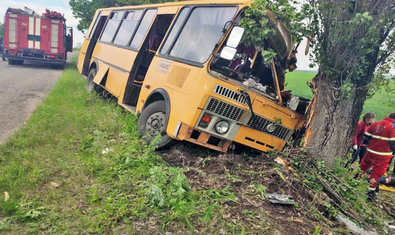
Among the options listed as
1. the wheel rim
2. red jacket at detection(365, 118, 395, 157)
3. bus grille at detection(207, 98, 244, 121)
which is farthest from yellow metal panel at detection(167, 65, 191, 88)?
red jacket at detection(365, 118, 395, 157)

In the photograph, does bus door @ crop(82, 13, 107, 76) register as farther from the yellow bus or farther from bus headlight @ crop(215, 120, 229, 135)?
bus headlight @ crop(215, 120, 229, 135)

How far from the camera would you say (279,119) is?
16.4 feet

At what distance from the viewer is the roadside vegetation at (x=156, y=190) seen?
3258 millimetres

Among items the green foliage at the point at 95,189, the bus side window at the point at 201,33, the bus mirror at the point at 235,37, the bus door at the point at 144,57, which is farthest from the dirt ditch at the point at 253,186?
the bus door at the point at 144,57

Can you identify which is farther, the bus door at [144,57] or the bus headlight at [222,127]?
the bus door at [144,57]

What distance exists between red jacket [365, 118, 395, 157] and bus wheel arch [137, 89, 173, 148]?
386 centimetres

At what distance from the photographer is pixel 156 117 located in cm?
545

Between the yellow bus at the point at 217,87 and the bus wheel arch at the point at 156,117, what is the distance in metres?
0.02

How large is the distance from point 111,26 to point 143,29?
2.72 metres

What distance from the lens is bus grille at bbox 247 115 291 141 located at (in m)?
4.84

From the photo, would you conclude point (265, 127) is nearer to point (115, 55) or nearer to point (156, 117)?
point (156, 117)

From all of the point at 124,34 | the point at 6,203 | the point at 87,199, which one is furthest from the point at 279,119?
the point at 124,34

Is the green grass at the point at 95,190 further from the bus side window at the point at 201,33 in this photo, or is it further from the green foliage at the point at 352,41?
the green foliage at the point at 352,41

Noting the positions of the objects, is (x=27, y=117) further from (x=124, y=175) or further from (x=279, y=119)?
(x=279, y=119)
